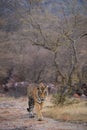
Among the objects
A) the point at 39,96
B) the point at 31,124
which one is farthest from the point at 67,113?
the point at 31,124

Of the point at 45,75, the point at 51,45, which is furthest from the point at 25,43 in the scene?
the point at 51,45

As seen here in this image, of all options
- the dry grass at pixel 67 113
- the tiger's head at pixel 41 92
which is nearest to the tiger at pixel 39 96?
the tiger's head at pixel 41 92

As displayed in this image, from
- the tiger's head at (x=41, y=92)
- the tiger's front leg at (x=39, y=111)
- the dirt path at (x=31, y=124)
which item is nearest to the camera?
the dirt path at (x=31, y=124)

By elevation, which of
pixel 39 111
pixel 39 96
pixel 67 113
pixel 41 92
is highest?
pixel 41 92

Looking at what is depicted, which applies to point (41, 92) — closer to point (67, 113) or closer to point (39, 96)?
point (39, 96)

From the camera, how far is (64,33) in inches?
1088

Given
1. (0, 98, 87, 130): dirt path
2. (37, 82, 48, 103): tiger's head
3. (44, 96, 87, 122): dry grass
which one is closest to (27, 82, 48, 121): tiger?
(37, 82, 48, 103): tiger's head

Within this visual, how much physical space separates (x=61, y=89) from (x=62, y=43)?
3.37m

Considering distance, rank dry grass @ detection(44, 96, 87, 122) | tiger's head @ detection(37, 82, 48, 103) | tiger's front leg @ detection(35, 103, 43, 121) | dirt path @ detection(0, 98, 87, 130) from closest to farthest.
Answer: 1. dirt path @ detection(0, 98, 87, 130)
2. tiger's front leg @ detection(35, 103, 43, 121)
3. tiger's head @ detection(37, 82, 48, 103)
4. dry grass @ detection(44, 96, 87, 122)

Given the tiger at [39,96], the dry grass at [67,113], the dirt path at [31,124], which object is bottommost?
A: the dry grass at [67,113]

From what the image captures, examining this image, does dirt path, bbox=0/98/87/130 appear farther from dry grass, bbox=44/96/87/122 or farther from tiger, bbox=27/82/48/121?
dry grass, bbox=44/96/87/122

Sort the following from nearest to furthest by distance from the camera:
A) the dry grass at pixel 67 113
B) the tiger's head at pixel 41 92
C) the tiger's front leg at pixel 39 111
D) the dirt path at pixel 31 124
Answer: the dirt path at pixel 31 124, the tiger's front leg at pixel 39 111, the tiger's head at pixel 41 92, the dry grass at pixel 67 113

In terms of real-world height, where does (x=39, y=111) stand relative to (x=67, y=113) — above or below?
above

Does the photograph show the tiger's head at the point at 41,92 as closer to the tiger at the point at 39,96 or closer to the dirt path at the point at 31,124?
the tiger at the point at 39,96
